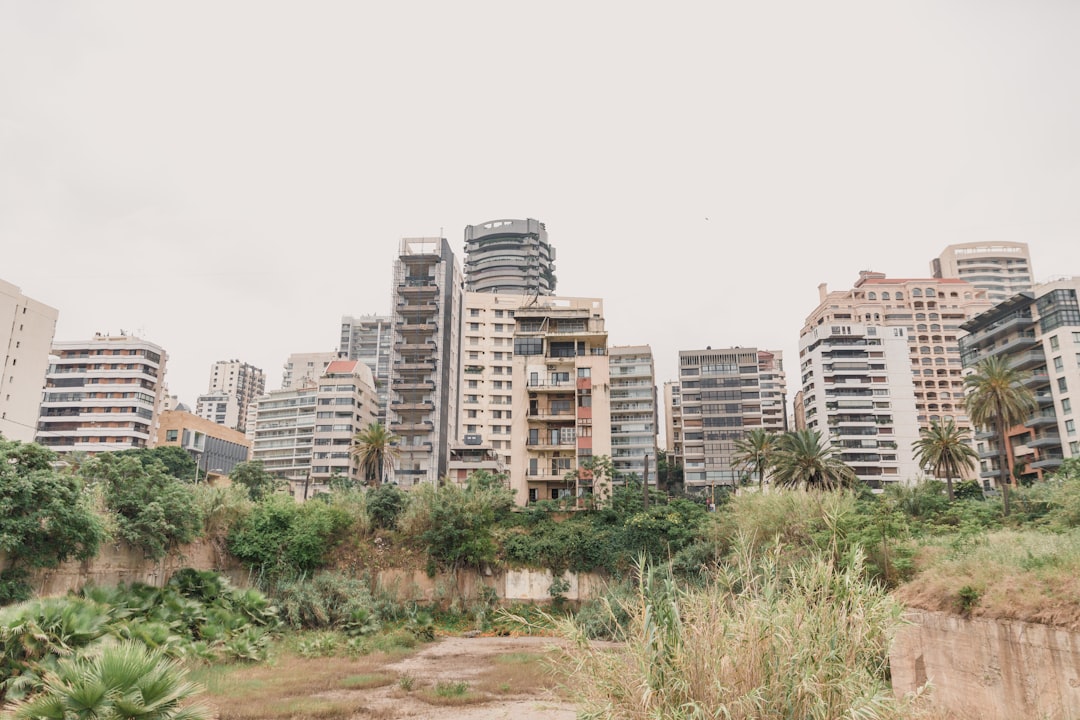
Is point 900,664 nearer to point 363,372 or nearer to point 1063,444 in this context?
point 1063,444

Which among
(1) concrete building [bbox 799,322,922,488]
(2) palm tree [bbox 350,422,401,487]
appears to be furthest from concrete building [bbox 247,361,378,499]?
(1) concrete building [bbox 799,322,922,488]

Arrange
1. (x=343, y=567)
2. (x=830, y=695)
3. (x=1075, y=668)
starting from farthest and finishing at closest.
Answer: (x=343, y=567) < (x=1075, y=668) < (x=830, y=695)

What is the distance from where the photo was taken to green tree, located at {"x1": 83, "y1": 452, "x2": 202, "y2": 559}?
2191 centimetres

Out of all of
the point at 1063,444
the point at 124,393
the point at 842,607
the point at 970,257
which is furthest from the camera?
the point at 970,257

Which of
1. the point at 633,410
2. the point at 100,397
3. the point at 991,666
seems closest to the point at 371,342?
the point at 100,397

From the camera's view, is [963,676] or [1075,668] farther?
[963,676]

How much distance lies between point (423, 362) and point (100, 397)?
38.9 metres

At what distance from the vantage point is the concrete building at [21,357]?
5988 centimetres

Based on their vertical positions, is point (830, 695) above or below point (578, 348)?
below

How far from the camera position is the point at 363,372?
301 ft

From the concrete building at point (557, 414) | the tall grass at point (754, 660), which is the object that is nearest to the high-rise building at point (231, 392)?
the concrete building at point (557, 414)

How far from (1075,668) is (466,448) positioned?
5177 cm

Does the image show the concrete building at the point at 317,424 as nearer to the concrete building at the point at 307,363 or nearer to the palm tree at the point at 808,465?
the concrete building at the point at 307,363

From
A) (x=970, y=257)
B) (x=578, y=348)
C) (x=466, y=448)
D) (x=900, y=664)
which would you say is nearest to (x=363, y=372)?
(x=466, y=448)
